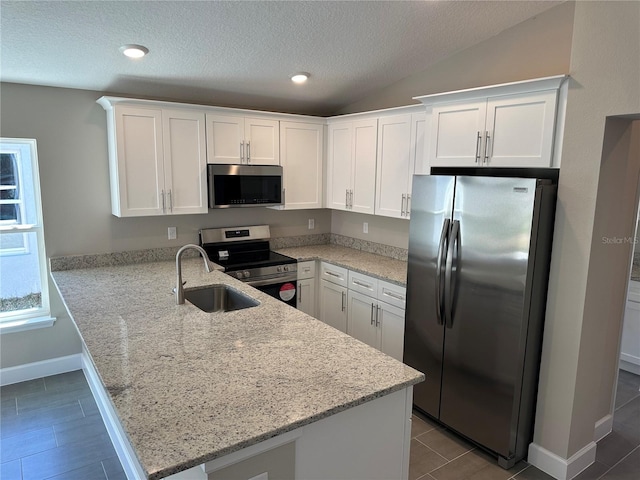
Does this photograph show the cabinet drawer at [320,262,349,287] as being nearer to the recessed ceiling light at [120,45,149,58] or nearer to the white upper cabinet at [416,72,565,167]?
the white upper cabinet at [416,72,565,167]

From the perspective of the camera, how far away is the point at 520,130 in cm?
258

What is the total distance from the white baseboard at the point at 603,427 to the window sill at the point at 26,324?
4.23 m

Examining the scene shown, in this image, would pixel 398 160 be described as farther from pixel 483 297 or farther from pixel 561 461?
pixel 561 461

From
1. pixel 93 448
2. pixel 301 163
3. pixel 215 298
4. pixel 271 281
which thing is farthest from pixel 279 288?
pixel 93 448

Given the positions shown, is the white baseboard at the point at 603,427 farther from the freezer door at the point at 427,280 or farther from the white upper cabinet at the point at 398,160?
the white upper cabinet at the point at 398,160

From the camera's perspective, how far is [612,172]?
7.75ft

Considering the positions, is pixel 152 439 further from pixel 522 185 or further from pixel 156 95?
pixel 156 95

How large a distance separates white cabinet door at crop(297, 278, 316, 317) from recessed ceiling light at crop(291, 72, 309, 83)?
1.83 meters

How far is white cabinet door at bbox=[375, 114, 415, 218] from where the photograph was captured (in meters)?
3.56

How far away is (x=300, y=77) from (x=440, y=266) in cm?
199

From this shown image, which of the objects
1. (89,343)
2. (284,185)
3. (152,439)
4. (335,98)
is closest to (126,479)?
(89,343)

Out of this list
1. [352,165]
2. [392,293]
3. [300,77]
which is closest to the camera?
[392,293]

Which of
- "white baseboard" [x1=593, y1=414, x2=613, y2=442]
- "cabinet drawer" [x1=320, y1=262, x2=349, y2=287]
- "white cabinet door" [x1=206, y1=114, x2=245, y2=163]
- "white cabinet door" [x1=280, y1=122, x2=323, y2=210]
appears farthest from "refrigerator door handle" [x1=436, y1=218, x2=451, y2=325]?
"white cabinet door" [x1=206, y1=114, x2=245, y2=163]

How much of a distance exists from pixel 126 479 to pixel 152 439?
5.03ft
